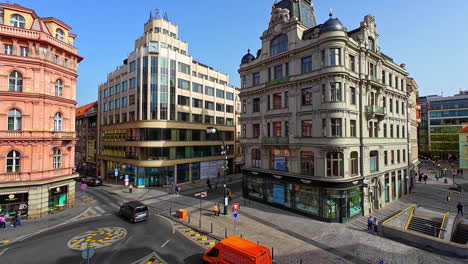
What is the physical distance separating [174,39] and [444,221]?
Answer: 48.0 m

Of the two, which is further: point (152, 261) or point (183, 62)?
point (183, 62)

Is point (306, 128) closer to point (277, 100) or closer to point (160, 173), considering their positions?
point (277, 100)

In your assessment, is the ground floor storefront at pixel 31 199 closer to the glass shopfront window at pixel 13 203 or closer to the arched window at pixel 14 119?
the glass shopfront window at pixel 13 203

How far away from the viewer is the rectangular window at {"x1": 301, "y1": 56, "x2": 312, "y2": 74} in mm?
23984

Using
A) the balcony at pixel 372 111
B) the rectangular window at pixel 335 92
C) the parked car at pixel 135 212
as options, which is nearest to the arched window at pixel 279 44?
the rectangular window at pixel 335 92

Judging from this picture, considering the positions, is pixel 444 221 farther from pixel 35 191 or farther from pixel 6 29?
pixel 6 29

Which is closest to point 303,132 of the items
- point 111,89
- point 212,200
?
point 212,200

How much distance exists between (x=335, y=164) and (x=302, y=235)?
7.71m

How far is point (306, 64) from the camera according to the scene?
959 inches

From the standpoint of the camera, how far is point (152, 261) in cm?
1453

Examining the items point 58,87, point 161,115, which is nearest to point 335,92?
point 161,115

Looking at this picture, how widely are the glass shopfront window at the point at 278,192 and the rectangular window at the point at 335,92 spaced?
410 inches

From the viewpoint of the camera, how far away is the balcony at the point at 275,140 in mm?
25453

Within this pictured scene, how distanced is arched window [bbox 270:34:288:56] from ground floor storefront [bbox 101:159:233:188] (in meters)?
25.7
